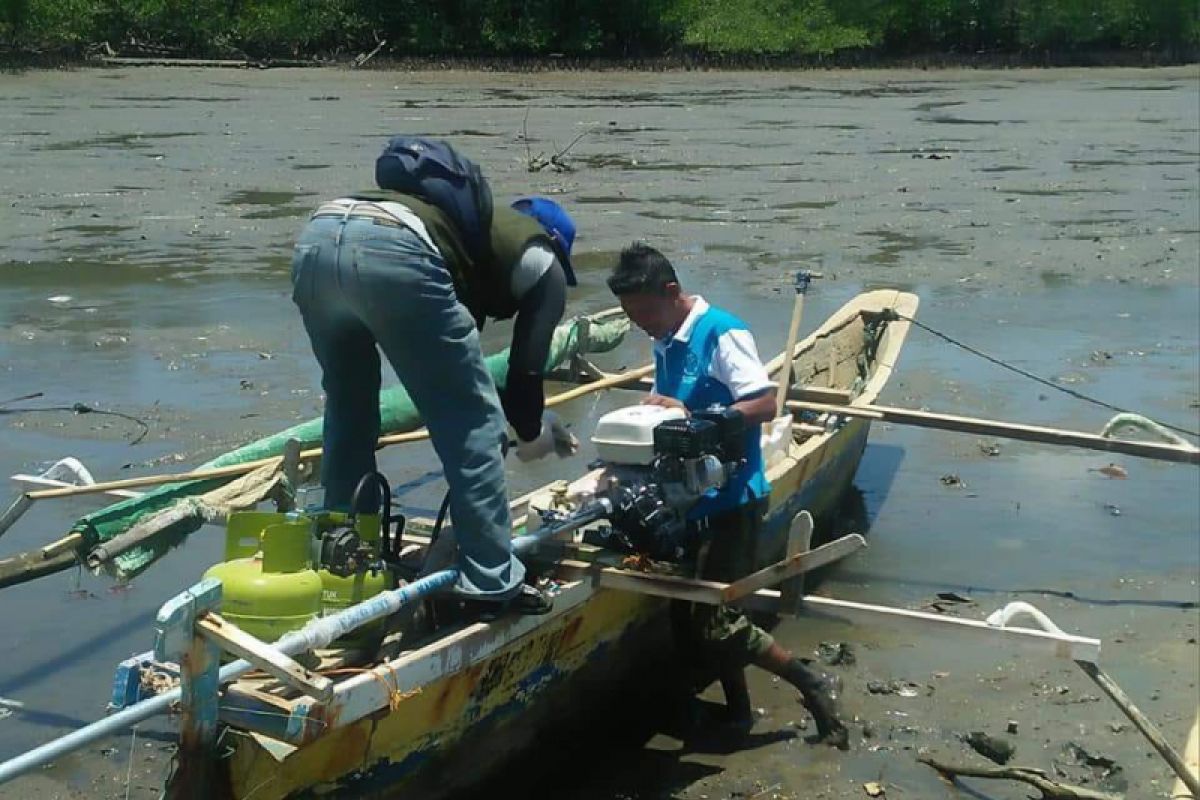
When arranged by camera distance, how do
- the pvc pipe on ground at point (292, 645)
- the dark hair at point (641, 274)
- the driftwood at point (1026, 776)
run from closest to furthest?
1. the pvc pipe on ground at point (292, 645)
2. the driftwood at point (1026, 776)
3. the dark hair at point (641, 274)

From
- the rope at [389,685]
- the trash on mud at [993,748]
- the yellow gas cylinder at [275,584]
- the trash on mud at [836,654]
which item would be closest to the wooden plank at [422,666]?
the rope at [389,685]

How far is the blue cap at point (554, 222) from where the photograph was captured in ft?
17.7

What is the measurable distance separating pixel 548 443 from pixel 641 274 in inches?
25.5

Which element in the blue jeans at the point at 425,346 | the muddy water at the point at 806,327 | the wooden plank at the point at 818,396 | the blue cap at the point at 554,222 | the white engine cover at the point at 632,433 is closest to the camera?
the blue jeans at the point at 425,346

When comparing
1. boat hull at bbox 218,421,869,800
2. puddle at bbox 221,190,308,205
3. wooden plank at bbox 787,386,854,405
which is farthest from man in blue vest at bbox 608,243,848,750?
puddle at bbox 221,190,308,205

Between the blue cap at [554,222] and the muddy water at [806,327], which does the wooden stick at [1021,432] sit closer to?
the muddy water at [806,327]

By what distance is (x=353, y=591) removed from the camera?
4.94 m

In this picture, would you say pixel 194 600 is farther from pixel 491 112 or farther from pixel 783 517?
pixel 491 112

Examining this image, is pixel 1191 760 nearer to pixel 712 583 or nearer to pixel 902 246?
pixel 712 583

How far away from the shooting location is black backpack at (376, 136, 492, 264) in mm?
5059

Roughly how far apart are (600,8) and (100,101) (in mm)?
20192

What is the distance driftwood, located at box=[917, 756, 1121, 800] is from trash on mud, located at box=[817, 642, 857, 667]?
924 millimetres

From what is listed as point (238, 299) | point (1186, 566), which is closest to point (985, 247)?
point (238, 299)

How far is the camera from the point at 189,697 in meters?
4.20
